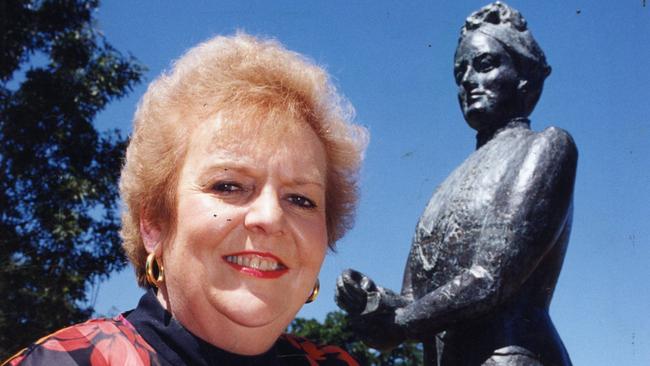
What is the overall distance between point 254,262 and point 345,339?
742 inches

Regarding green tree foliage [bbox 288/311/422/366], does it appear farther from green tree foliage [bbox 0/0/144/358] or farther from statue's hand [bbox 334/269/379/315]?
statue's hand [bbox 334/269/379/315]

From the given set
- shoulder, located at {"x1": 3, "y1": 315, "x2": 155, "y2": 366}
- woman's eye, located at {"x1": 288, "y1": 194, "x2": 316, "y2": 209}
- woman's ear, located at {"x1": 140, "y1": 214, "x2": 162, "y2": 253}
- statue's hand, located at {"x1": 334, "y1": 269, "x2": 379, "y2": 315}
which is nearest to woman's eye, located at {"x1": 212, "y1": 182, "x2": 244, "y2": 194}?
woman's eye, located at {"x1": 288, "y1": 194, "x2": 316, "y2": 209}

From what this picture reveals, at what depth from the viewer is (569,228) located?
3.05 metres

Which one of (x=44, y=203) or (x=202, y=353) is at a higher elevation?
(x=44, y=203)

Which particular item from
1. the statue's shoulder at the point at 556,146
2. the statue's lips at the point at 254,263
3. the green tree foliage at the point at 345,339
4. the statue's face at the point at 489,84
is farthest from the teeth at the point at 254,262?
the green tree foliage at the point at 345,339

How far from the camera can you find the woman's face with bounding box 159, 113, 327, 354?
1.56 meters

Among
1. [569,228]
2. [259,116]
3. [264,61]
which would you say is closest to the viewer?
[259,116]

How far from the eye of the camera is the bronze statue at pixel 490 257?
2.75 m

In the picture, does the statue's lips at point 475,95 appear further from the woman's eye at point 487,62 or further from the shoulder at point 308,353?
the shoulder at point 308,353

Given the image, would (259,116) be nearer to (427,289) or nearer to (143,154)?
(143,154)

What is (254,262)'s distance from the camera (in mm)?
1576

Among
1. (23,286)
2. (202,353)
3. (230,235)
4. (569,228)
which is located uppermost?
(23,286)

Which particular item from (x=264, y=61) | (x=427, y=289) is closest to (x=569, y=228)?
(x=427, y=289)

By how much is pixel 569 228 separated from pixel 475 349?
0.63 meters
